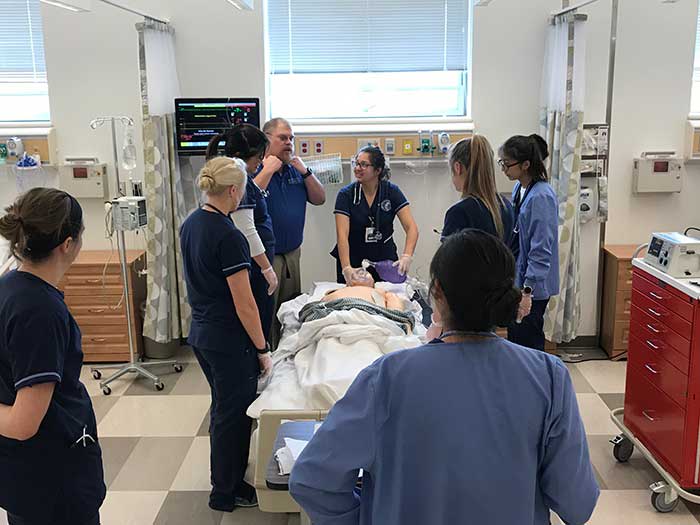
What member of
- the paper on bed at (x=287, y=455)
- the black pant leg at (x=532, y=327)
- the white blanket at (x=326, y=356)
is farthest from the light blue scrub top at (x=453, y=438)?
the black pant leg at (x=532, y=327)

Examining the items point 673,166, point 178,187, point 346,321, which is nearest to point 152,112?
point 178,187

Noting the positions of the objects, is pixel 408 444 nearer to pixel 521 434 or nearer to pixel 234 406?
pixel 521 434

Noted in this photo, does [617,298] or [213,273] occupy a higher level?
[213,273]

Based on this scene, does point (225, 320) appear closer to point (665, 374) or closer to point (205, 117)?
point (665, 374)

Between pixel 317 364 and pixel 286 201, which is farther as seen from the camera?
pixel 286 201

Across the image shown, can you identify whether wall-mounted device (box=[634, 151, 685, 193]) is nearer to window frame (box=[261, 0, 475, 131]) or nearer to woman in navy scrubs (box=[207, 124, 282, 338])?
window frame (box=[261, 0, 475, 131])

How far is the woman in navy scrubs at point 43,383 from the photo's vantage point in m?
1.51

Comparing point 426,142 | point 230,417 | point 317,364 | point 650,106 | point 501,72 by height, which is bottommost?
point 230,417

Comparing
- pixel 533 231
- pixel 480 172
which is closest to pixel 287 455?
pixel 480 172

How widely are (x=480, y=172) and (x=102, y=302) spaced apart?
2662 mm

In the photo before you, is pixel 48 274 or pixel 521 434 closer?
pixel 521 434

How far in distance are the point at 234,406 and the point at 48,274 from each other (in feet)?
4.03

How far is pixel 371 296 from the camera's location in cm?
339

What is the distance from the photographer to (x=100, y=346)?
4.43 metres
